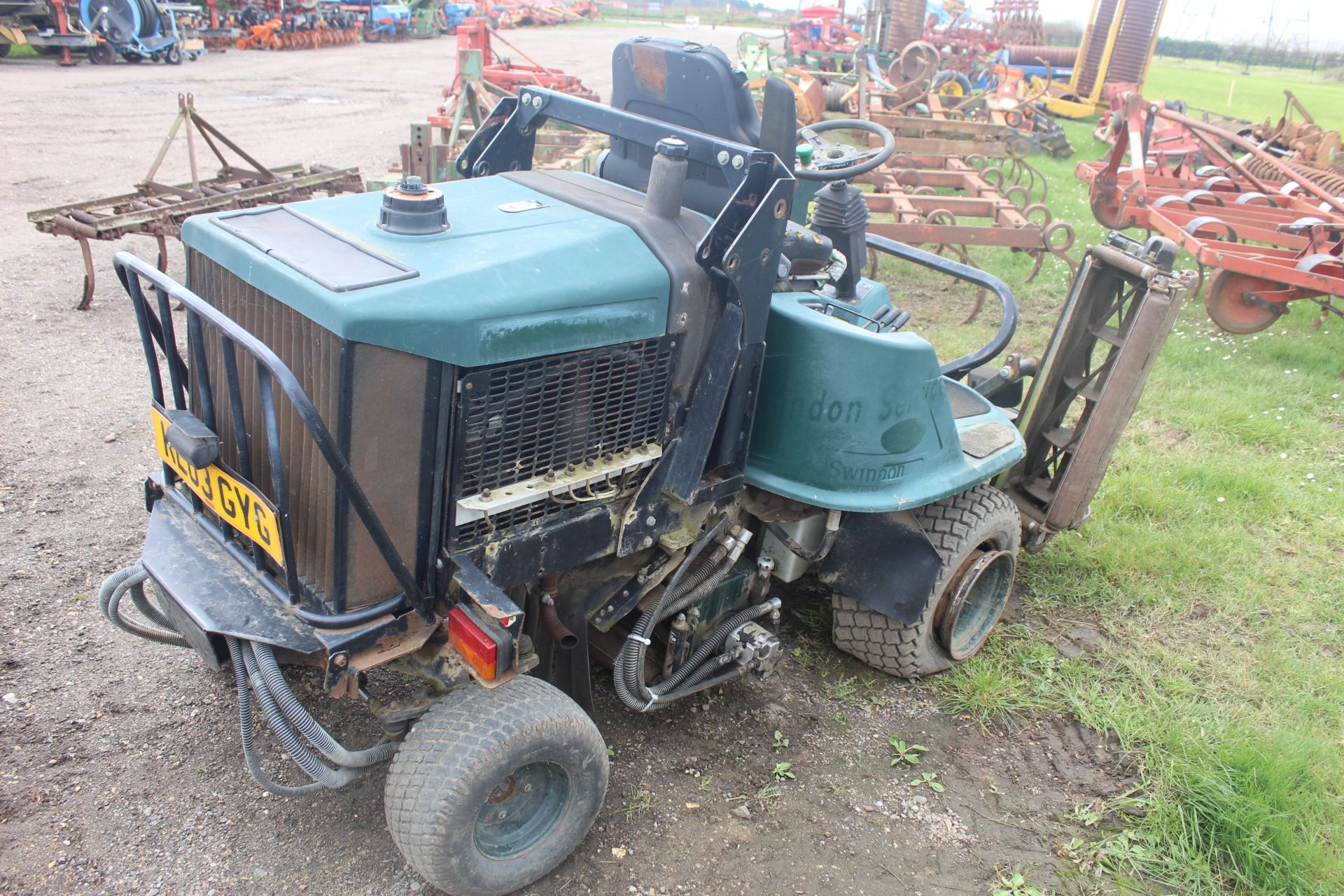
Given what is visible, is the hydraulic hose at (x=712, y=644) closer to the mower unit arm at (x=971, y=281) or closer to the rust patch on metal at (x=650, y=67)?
the mower unit arm at (x=971, y=281)

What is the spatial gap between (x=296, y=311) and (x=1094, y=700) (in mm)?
2992

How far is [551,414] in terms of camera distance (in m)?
2.42

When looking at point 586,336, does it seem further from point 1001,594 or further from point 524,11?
point 524,11

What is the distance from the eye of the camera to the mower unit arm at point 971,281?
3.80m

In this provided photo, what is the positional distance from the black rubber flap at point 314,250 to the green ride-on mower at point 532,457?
0.01m

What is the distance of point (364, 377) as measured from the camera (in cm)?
210

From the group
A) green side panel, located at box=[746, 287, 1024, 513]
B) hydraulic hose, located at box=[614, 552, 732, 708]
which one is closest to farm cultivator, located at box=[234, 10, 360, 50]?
green side panel, located at box=[746, 287, 1024, 513]

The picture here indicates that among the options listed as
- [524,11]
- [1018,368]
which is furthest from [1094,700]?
[524,11]

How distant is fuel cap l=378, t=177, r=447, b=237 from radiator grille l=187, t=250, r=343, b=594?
0.35 metres

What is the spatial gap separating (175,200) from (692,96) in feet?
17.8

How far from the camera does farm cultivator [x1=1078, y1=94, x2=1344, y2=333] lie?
22.0 feet

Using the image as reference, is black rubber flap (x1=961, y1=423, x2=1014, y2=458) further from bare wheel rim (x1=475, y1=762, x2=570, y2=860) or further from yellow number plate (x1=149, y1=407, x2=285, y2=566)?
yellow number plate (x1=149, y1=407, x2=285, y2=566)

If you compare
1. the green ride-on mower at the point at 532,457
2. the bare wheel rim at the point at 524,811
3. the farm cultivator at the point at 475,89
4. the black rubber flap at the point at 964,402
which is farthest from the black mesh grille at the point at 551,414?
the farm cultivator at the point at 475,89

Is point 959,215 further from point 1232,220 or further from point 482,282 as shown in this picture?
point 482,282
